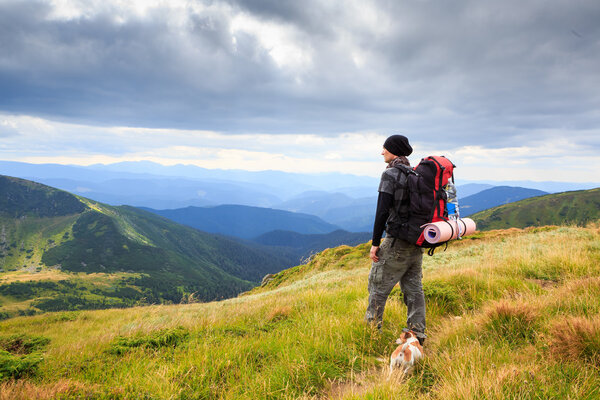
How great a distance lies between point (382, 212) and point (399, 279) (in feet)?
4.12

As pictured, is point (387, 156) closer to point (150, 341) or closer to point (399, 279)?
point (399, 279)

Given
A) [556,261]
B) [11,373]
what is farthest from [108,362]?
[556,261]

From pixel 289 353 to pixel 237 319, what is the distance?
2.67m

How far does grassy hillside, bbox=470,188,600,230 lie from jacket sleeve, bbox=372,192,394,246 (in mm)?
171743

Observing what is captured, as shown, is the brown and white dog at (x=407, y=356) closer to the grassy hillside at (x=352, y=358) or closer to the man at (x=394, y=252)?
the grassy hillside at (x=352, y=358)

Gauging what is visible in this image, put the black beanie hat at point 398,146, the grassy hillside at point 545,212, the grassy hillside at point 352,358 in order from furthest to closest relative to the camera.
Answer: the grassy hillside at point 545,212, the black beanie hat at point 398,146, the grassy hillside at point 352,358

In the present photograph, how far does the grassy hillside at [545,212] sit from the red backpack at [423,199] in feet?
563

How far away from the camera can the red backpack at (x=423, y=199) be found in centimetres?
409

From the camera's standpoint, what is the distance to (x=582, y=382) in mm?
2465

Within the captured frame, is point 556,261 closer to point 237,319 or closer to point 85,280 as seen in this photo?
point 237,319

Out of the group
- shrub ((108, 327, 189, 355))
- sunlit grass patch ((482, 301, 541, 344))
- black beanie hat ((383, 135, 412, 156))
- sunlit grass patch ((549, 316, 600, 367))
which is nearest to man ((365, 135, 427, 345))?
black beanie hat ((383, 135, 412, 156))

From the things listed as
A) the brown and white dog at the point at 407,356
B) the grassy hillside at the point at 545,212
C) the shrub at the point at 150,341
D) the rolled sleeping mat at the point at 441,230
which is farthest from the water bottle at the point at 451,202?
the grassy hillside at the point at 545,212

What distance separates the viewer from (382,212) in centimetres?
426

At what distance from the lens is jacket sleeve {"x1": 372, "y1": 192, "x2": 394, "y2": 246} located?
4.26 meters
